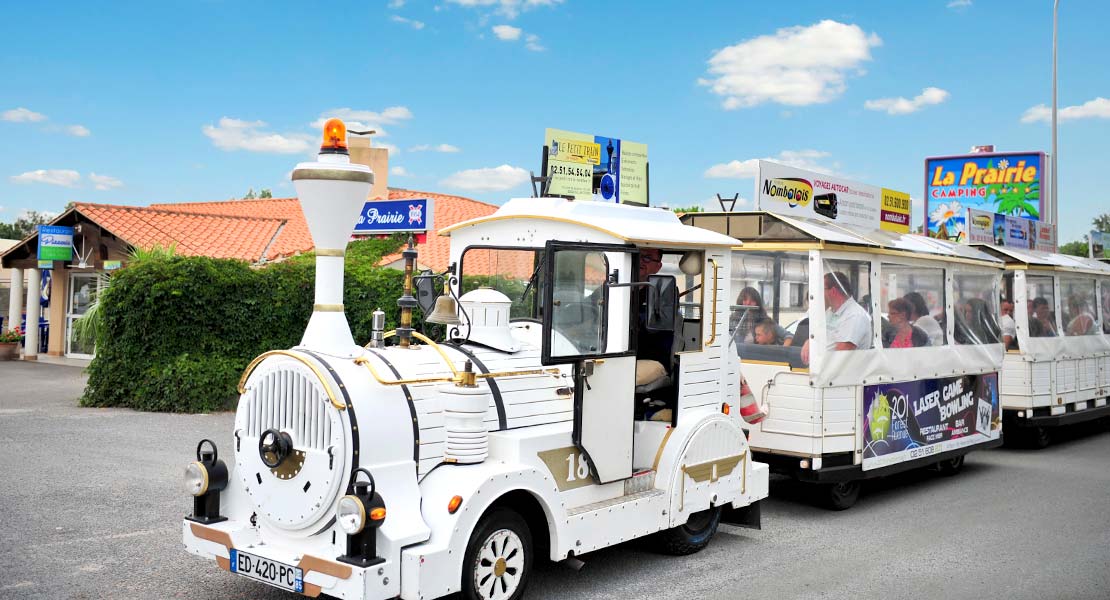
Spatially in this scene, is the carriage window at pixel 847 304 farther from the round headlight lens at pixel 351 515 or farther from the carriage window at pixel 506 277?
the round headlight lens at pixel 351 515

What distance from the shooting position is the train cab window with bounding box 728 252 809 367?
8.52m

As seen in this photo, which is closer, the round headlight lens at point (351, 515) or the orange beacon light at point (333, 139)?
the round headlight lens at point (351, 515)

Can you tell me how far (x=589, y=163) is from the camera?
12703 mm

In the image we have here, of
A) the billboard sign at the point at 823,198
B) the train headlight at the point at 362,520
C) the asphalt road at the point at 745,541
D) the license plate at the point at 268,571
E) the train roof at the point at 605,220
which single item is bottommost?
the asphalt road at the point at 745,541

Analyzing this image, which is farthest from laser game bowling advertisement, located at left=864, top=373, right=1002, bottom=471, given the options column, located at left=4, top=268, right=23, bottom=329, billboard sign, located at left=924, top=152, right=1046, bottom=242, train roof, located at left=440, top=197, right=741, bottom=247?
column, located at left=4, top=268, right=23, bottom=329

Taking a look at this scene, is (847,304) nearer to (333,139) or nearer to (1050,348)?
(333,139)

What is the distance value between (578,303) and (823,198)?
5598 mm

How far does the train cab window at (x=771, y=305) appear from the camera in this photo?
8.52 m

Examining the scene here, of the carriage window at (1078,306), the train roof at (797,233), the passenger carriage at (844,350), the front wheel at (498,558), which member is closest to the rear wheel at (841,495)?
the passenger carriage at (844,350)

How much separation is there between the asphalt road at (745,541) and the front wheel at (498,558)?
624 mm

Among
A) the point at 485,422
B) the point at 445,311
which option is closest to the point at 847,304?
the point at 445,311

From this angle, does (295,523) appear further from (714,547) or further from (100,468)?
(100,468)

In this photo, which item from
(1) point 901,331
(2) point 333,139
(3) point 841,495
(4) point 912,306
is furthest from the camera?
(4) point 912,306

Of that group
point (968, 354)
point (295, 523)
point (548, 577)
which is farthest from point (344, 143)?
point (968, 354)
